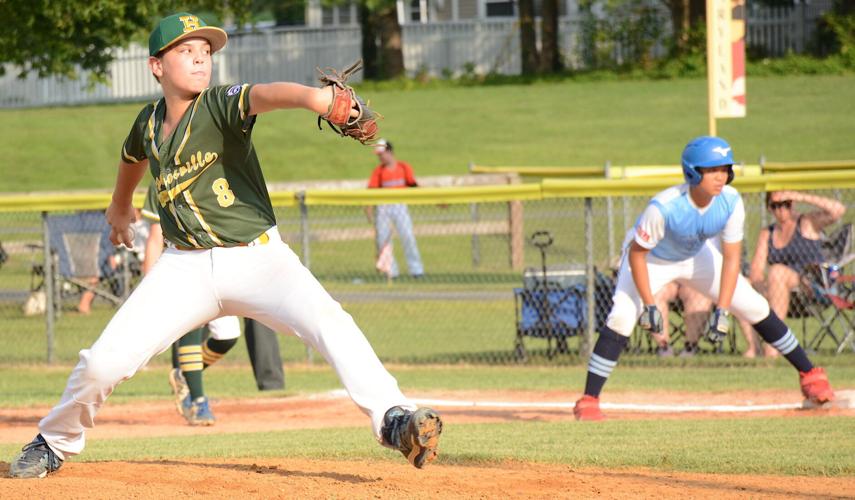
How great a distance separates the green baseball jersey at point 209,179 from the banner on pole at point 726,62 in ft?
28.5

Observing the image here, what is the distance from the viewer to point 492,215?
63.7 ft

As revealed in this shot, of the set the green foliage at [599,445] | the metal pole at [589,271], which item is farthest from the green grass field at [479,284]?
the metal pole at [589,271]

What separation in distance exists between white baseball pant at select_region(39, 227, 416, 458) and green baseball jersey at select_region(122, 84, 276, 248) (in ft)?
0.30

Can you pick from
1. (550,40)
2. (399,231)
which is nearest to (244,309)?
(399,231)

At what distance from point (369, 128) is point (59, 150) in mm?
26796

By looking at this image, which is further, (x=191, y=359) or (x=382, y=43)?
(x=382, y=43)

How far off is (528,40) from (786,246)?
24299 millimetres

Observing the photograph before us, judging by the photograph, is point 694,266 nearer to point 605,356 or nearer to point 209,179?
point 605,356

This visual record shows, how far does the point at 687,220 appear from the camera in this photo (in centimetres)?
868

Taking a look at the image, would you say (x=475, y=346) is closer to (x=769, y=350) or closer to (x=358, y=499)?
(x=769, y=350)

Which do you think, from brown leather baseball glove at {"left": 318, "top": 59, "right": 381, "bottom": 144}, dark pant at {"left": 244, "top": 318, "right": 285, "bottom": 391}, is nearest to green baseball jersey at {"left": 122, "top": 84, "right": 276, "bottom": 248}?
brown leather baseball glove at {"left": 318, "top": 59, "right": 381, "bottom": 144}

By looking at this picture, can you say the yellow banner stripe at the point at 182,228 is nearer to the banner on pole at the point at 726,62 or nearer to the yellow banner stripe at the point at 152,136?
the yellow banner stripe at the point at 152,136

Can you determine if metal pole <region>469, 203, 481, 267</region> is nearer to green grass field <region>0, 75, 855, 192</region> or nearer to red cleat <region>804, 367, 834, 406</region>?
red cleat <region>804, 367, 834, 406</region>

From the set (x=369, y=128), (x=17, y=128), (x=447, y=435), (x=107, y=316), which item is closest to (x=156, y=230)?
(x=447, y=435)
